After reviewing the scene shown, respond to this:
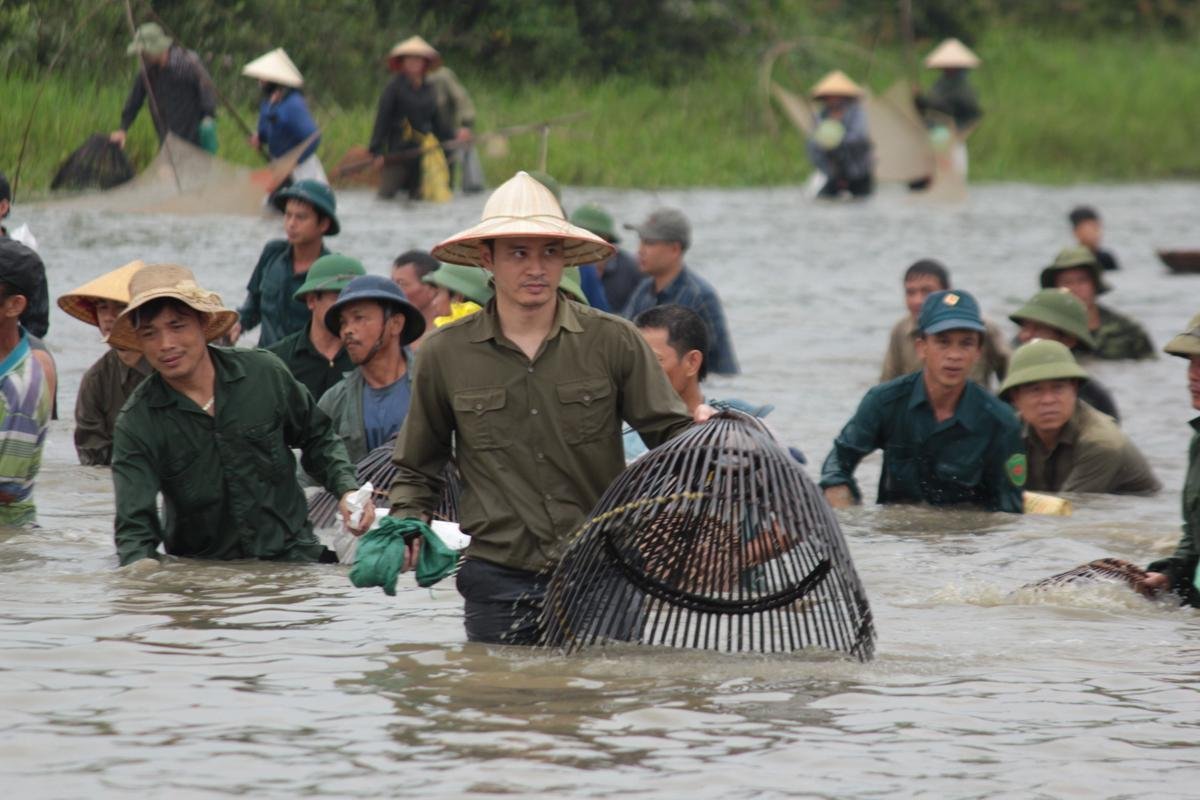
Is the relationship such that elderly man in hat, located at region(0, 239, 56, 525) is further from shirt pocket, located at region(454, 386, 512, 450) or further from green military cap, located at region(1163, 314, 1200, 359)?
green military cap, located at region(1163, 314, 1200, 359)

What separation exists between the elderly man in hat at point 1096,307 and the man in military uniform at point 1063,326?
1.93 feet

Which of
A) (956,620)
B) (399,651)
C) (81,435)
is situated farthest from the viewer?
(81,435)

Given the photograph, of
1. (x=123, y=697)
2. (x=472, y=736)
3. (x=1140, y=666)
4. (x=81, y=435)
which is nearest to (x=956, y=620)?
(x=1140, y=666)

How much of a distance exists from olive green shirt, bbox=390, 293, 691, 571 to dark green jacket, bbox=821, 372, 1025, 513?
2971mm

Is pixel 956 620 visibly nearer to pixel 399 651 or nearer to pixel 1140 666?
pixel 1140 666

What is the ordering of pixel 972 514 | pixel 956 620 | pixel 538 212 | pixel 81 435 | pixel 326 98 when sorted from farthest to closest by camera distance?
1. pixel 326 98
2. pixel 81 435
3. pixel 972 514
4. pixel 956 620
5. pixel 538 212

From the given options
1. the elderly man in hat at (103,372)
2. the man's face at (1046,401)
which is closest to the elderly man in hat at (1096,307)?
the man's face at (1046,401)

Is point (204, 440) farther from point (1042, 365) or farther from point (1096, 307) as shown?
point (1096, 307)

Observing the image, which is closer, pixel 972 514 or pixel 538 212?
pixel 538 212

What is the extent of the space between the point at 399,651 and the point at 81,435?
139 inches

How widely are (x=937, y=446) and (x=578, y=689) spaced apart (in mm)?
3177

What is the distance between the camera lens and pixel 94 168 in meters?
13.1

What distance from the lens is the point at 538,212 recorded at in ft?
16.6

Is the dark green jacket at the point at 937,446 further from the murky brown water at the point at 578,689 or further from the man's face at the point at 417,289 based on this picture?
the man's face at the point at 417,289
